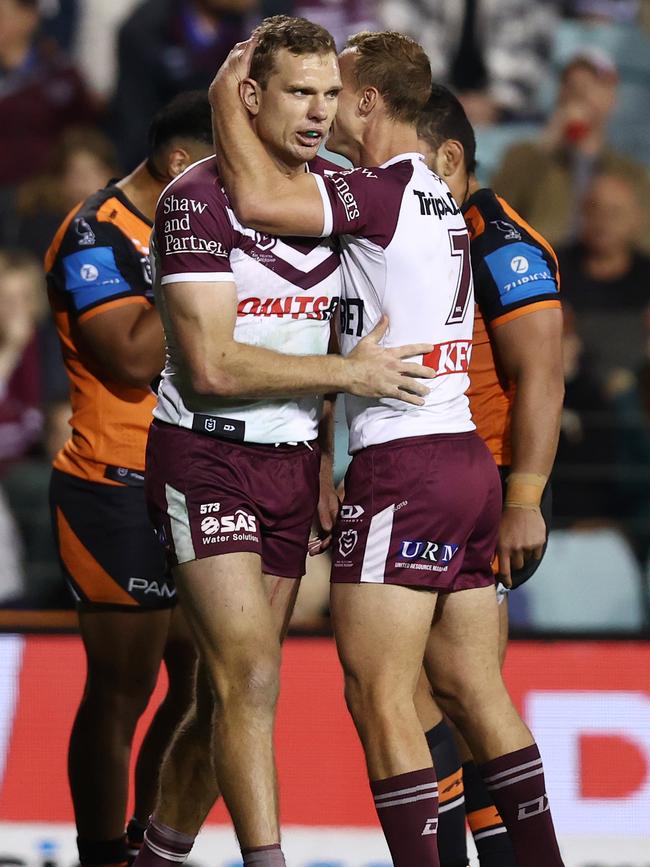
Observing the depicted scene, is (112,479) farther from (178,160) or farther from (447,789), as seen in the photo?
(447,789)

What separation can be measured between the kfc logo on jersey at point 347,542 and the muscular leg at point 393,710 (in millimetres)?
99

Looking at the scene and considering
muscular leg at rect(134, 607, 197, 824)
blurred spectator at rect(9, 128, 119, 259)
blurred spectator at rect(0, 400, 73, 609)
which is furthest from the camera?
blurred spectator at rect(9, 128, 119, 259)

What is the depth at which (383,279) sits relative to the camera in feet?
12.2

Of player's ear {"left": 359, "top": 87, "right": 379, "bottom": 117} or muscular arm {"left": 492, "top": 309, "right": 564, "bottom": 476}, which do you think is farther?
muscular arm {"left": 492, "top": 309, "right": 564, "bottom": 476}

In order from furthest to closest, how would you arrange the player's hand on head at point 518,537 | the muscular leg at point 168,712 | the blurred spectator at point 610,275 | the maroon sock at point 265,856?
the blurred spectator at point 610,275 → the muscular leg at point 168,712 → the player's hand on head at point 518,537 → the maroon sock at point 265,856

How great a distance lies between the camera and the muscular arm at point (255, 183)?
3594 millimetres

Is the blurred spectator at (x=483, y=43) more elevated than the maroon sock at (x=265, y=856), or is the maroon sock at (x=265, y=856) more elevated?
the blurred spectator at (x=483, y=43)

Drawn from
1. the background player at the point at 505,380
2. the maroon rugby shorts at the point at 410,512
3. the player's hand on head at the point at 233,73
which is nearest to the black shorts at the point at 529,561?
the background player at the point at 505,380

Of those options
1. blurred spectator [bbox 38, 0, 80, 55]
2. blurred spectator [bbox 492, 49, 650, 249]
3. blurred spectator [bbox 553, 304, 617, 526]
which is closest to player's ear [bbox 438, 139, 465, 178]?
blurred spectator [bbox 553, 304, 617, 526]

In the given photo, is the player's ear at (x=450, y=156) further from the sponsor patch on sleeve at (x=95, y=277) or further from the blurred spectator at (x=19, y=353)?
the blurred spectator at (x=19, y=353)

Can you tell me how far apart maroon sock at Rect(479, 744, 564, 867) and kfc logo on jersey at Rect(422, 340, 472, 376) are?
1022 millimetres

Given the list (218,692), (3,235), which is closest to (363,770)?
(218,692)

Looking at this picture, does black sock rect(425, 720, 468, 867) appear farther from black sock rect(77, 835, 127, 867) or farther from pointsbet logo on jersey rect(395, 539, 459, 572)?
black sock rect(77, 835, 127, 867)

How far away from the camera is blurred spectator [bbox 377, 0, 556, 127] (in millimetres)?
8883
